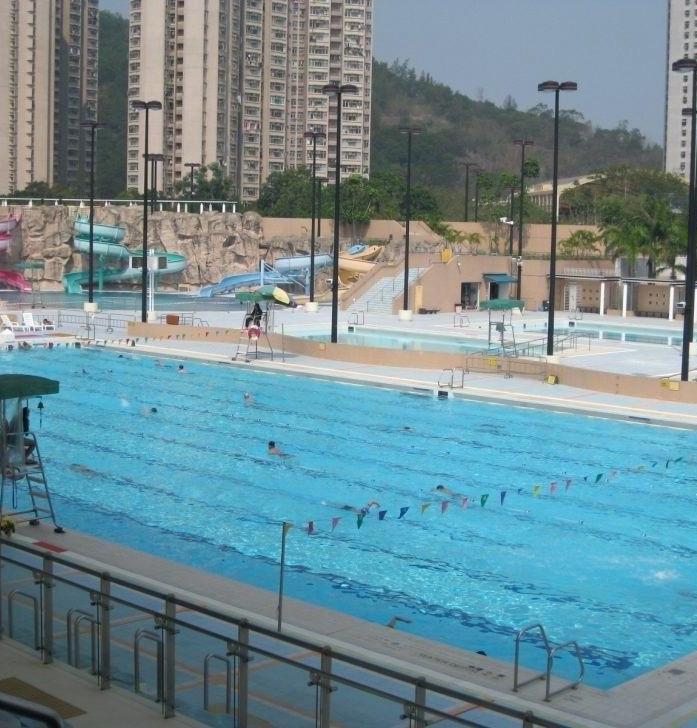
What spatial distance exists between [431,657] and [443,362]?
21749mm

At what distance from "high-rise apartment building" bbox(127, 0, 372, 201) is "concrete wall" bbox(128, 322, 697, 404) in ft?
210

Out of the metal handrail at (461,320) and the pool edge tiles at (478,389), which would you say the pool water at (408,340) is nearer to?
the metal handrail at (461,320)

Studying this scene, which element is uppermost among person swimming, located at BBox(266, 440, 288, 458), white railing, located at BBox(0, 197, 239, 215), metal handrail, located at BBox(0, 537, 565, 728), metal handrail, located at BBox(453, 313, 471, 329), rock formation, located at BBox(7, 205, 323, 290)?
white railing, located at BBox(0, 197, 239, 215)

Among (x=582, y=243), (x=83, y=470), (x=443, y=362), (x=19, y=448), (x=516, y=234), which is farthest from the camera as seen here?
(x=516, y=234)

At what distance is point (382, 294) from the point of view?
53344 millimetres

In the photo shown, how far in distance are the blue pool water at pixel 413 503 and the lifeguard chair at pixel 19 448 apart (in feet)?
2.72

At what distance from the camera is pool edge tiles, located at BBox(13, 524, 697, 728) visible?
9.20 meters

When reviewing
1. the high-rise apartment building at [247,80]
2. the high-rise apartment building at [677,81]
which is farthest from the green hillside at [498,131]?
the high-rise apartment building at [247,80]

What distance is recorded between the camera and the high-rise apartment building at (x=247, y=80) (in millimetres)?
104875

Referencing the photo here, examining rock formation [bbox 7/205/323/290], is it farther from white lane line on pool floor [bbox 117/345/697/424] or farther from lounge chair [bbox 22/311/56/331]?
white lane line on pool floor [bbox 117/345/697/424]

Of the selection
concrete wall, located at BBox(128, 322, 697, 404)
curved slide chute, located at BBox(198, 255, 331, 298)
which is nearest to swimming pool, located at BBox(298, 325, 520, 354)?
concrete wall, located at BBox(128, 322, 697, 404)

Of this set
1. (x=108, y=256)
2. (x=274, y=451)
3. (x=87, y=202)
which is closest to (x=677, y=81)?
(x=87, y=202)

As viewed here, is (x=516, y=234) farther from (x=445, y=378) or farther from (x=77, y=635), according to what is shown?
(x=77, y=635)

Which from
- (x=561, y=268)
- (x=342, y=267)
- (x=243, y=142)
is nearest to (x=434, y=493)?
(x=561, y=268)
